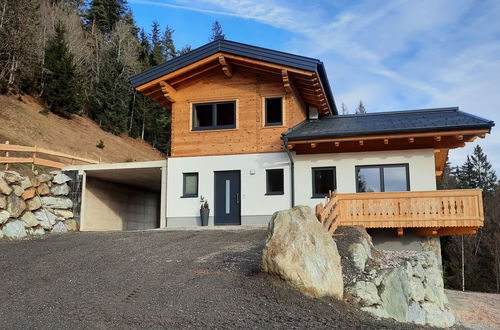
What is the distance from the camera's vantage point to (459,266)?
147 feet

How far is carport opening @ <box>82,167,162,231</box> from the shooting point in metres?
20.1

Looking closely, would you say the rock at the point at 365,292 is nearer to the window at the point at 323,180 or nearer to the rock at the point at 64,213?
the window at the point at 323,180

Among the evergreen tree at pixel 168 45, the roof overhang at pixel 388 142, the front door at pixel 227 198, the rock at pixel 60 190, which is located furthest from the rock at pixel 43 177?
the evergreen tree at pixel 168 45

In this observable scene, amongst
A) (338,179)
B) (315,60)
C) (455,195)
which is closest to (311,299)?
(455,195)

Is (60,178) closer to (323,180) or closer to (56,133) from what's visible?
(323,180)

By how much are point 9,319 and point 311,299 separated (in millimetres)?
4236

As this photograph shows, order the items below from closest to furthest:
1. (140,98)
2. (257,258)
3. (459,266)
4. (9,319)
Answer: (9,319), (257,258), (459,266), (140,98)

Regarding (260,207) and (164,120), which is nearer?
(260,207)

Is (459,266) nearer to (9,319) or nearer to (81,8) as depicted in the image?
(9,319)

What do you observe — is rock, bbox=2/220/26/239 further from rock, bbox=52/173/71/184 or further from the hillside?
the hillside

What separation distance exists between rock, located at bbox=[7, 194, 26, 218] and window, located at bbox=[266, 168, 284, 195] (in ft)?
27.1

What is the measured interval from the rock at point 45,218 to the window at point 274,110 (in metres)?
8.62

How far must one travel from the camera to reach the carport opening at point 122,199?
20.1m

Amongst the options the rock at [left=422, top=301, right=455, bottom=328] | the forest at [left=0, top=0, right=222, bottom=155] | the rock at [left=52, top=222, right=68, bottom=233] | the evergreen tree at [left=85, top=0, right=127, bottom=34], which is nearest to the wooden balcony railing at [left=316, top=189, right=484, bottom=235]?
the rock at [left=422, top=301, right=455, bottom=328]
